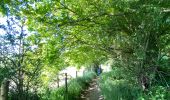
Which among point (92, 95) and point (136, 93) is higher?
point (136, 93)

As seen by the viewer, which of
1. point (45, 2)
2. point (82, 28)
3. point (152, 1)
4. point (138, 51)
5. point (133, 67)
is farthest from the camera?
point (82, 28)

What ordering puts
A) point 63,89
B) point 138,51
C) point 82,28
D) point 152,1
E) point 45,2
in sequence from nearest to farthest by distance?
point 152,1
point 45,2
point 138,51
point 82,28
point 63,89

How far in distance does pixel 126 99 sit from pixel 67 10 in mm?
3217

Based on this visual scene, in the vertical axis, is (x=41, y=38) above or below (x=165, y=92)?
above

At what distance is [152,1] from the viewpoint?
24.0 ft

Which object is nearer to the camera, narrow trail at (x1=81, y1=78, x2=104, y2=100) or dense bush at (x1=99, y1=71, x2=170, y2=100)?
dense bush at (x1=99, y1=71, x2=170, y2=100)

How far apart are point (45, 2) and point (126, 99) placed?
371cm

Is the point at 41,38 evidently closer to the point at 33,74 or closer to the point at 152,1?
the point at 33,74

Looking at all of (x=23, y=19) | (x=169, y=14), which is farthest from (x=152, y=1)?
(x=23, y=19)

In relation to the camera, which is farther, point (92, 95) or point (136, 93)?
point (92, 95)

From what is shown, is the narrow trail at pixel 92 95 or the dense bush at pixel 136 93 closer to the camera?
the dense bush at pixel 136 93

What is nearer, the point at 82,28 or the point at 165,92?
the point at 165,92

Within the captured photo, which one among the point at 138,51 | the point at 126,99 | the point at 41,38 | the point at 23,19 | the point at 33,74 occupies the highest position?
the point at 23,19

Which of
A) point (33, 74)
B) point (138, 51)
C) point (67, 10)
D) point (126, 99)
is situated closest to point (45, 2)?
point (67, 10)
